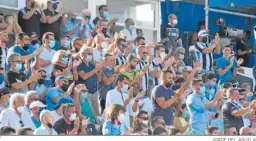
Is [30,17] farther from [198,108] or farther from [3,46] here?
[198,108]

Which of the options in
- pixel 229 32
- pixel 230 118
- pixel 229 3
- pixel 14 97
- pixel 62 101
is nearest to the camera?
pixel 14 97

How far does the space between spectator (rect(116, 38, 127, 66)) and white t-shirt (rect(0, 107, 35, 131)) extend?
2972mm

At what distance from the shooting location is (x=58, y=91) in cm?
933

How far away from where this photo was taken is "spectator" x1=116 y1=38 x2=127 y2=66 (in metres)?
11.1

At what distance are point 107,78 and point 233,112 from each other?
206 cm

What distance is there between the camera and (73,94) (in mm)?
9477

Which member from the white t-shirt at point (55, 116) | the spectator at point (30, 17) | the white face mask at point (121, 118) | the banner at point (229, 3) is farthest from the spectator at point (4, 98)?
the banner at point (229, 3)

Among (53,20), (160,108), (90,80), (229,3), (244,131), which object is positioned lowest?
(244,131)

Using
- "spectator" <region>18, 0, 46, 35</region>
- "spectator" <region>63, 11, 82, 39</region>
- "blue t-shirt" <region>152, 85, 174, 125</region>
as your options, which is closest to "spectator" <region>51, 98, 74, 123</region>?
"blue t-shirt" <region>152, 85, 174, 125</region>

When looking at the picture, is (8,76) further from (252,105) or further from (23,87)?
(252,105)

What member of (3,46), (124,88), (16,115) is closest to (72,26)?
(3,46)

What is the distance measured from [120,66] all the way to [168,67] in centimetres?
160

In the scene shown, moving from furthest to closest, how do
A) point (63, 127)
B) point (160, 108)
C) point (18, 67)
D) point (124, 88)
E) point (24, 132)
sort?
point (124, 88), point (160, 108), point (18, 67), point (63, 127), point (24, 132)

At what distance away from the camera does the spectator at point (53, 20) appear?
1133 cm
